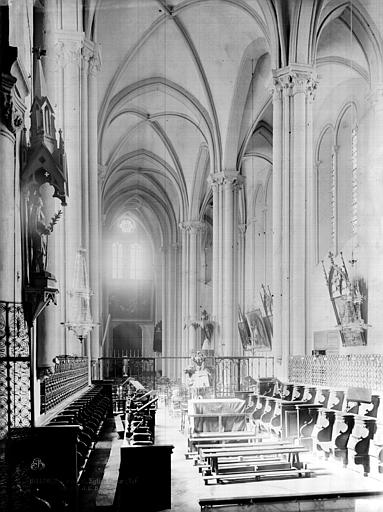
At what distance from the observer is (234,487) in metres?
6.71

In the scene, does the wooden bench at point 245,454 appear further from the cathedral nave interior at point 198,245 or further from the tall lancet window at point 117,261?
the tall lancet window at point 117,261

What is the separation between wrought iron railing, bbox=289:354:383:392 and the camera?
37.9 ft

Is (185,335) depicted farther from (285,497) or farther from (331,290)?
(285,497)

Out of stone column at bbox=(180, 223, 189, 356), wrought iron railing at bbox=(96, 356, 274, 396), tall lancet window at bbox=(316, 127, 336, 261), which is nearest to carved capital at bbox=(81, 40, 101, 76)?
wrought iron railing at bbox=(96, 356, 274, 396)

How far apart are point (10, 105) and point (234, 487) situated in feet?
14.5

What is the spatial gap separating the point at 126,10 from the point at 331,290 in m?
10.2

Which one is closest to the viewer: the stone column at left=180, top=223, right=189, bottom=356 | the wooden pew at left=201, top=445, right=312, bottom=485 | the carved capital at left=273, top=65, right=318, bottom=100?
the wooden pew at left=201, top=445, right=312, bottom=485

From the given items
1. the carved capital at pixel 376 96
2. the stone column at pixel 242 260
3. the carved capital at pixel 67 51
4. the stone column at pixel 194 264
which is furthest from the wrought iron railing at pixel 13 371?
the stone column at pixel 194 264

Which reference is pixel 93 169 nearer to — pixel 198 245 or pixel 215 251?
pixel 215 251

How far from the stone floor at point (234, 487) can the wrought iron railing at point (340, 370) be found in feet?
10.5

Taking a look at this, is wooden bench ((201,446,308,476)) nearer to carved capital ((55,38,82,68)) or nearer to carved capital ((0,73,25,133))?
carved capital ((0,73,25,133))

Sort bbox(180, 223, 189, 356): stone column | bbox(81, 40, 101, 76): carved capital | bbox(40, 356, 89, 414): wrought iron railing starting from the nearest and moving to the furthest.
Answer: bbox(40, 356, 89, 414): wrought iron railing < bbox(81, 40, 101, 76): carved capital < bbox(180, 223, 189, 356): stone column

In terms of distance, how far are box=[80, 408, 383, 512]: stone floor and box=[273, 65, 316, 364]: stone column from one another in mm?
5821

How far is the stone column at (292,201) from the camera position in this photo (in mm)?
14906
